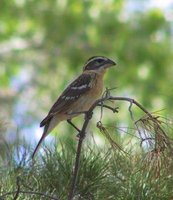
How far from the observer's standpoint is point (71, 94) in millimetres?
5508

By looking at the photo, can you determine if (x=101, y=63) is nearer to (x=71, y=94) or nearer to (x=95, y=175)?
(x=71, y=94)

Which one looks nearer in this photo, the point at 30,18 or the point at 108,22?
the point at 108,22

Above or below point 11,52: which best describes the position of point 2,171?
below

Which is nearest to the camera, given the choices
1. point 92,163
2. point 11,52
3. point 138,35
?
point 92,163

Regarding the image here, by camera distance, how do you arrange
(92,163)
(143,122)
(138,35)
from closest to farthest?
(143,122)
(92,163)
(138,35)

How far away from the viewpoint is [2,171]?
11.4 feet

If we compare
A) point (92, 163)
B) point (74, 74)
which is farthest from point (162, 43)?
point (92, 163)

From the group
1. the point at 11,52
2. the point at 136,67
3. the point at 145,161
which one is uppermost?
the point at 11,52

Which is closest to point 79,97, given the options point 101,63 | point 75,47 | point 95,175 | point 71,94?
point 71,94

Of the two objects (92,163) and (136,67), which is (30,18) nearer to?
(136,67)

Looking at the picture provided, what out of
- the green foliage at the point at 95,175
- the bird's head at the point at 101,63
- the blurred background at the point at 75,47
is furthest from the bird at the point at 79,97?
the blurred background at the point at 75,47

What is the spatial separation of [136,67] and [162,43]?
1.87 ft

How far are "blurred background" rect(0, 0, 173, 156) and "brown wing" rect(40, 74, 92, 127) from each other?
5476 millimetres

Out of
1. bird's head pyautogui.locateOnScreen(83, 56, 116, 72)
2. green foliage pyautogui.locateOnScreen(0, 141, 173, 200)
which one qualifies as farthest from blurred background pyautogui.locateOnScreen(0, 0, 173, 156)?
green foliage pyautogui.locateOnScreen(0, 141, 173, 200)
